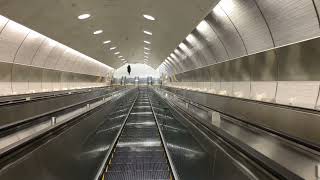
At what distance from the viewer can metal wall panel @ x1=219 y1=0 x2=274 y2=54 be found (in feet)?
38.3

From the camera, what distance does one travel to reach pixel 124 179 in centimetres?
762

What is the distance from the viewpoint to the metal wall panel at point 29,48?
19.3 meters

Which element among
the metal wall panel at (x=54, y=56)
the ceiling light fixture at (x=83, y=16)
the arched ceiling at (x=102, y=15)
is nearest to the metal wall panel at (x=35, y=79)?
the metal wall panel at (x=54, y=56)

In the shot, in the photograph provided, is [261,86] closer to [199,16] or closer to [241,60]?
[241,60]

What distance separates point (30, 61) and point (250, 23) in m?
14.6

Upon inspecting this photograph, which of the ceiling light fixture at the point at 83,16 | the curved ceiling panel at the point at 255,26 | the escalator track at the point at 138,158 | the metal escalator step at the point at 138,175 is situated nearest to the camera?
the metal escalator step at the point at 138,175

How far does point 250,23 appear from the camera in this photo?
1266cm

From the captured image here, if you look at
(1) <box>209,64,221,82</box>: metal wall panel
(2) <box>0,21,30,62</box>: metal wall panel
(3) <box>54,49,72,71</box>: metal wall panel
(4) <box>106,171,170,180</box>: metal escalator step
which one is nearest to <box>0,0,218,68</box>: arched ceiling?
(2) <box>0,21,30,62</box>: metal wall panel

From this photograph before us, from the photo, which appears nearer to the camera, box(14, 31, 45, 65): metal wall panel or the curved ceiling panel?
the curved ceiling panel

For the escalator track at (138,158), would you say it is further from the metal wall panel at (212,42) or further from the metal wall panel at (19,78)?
the metal wall panel at (19,78)

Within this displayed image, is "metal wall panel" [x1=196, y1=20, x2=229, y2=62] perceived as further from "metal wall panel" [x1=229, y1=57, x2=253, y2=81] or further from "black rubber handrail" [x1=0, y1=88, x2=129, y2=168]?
"black rubber handrail" [x1=0, y1=88, x2=129, y2=168]

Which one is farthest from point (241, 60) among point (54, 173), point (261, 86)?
point (54, 173)

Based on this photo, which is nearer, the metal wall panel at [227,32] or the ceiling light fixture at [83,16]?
the metal wall panel at [227,32]

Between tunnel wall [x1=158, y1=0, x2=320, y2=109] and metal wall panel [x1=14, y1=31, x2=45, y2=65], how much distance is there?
872 centimetres
